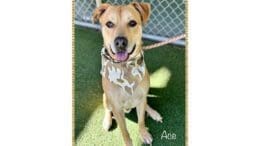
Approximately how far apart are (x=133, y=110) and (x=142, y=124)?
2.8 inches

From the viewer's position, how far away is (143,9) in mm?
1751

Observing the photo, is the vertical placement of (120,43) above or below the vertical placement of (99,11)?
below

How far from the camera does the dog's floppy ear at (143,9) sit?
5.72ft

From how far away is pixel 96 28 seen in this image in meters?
1.77

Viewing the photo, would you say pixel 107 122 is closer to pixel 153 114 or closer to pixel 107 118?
pixel 107 118

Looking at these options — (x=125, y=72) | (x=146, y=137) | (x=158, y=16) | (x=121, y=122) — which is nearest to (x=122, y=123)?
(x=121, y=122)

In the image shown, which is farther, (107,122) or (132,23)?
(107,122)

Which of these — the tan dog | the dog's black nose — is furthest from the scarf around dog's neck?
the dog's black nose

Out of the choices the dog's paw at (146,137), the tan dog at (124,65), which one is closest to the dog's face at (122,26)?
the tan dog at (124,65)

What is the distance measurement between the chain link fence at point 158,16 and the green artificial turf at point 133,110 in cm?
4

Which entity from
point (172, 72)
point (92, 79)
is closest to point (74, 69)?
point (92, 79)
